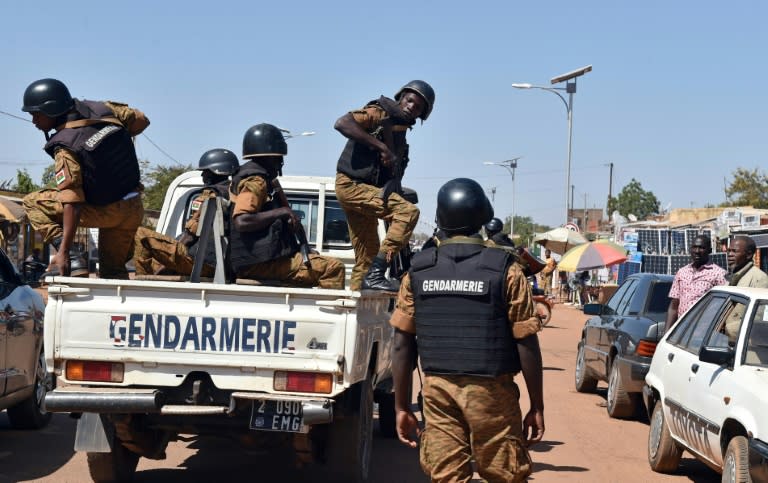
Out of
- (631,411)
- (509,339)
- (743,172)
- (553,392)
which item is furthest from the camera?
(743,172)

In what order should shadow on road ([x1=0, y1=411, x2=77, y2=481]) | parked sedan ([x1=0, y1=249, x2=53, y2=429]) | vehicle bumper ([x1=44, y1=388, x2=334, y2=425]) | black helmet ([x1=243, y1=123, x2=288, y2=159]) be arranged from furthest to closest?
1. parked sedan ([x1=0, y1=249, x2=53, y2=429])
2. shadow on road ([x1=0, y1=411, x2=77, y2=481])
3. black helmet ([x1=243, y1=123, x2=288, y2=159])
4. vehicle bumper ([x1=44, y1=388, x2=334, y2=425])

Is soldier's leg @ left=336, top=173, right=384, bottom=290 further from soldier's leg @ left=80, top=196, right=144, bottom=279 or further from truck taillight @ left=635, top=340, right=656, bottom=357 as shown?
truck taillight @ left=635, top=340, right=656, bottom=357

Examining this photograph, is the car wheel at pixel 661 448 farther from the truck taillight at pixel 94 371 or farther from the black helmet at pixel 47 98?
the black helmet at pixel 47 98

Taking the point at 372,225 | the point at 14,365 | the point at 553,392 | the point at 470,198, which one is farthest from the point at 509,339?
the point at 553,392

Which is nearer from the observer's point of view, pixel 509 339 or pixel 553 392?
pixel 509 339

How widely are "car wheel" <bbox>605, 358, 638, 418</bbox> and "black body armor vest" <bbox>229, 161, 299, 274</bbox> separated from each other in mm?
4938

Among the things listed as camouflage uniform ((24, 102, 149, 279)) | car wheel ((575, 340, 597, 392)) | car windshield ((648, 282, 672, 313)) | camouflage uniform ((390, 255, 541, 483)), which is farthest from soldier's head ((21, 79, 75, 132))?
car wheel ((575, 340, 597, 392))

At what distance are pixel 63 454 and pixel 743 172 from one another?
2124 inches

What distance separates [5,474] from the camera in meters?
7.84

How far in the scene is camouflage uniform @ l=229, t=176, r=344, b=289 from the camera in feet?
24.2

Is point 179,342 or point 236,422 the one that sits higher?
point 179,342

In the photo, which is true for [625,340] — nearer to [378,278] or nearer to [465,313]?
[378,278]

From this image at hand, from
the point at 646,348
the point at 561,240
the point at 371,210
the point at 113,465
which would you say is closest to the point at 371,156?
the point at 371,210

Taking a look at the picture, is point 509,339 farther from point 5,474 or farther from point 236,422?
point 5,474
